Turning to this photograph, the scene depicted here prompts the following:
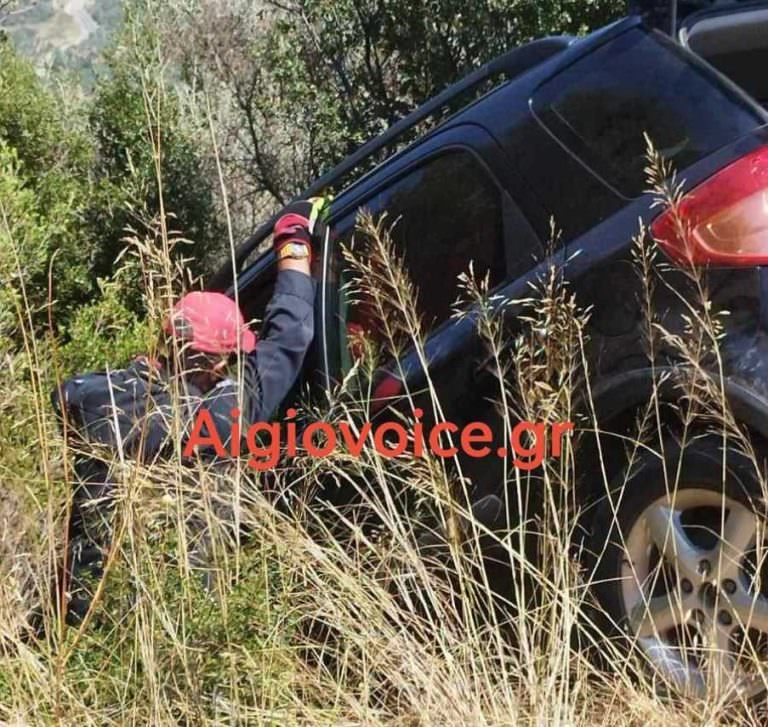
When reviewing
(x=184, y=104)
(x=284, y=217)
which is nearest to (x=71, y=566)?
(x=284, y=217)

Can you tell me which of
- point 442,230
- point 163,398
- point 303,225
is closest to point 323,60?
point 303,225

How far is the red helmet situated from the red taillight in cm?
104

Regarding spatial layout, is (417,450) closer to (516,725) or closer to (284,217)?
(516,725)

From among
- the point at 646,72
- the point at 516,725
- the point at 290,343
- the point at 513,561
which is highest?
the point at 646,72

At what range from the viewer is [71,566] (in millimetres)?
2719

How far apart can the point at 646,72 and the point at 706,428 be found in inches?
36.2

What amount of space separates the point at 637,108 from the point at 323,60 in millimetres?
6839

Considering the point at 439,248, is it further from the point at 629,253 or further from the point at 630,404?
the point at 630,404

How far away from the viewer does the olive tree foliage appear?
841 cm

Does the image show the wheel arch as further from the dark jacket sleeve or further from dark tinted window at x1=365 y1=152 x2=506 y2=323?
the dark jacket sleeve

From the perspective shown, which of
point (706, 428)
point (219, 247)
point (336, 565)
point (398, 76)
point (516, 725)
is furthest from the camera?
point (219, 247)

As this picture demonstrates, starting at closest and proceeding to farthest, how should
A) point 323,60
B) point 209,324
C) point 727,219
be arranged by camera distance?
point 727,219 < point 209,324 < point 323,60

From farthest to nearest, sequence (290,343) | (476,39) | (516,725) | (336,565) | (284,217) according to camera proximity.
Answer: (476,39) → (284,217) → (290,343) → (336,565) → (516,725)

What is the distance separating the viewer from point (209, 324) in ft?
9.32
